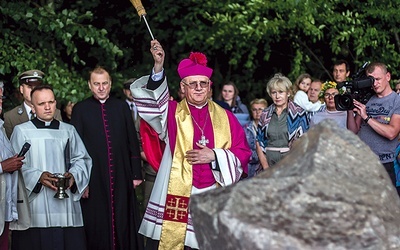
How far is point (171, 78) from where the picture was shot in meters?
15.1

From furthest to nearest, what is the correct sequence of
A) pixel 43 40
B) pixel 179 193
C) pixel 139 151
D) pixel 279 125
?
pixel 43 40, pixel 139 151, pixel 279 125, pixel 179 193

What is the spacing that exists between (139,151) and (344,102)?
2.24 m

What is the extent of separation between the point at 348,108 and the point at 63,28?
4.71m

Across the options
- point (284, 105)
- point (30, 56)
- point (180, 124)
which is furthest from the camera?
point (30, 56)

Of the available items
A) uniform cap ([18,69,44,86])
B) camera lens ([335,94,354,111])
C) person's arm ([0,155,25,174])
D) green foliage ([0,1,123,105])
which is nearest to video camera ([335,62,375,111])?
camera lens ([335,94,354,111])

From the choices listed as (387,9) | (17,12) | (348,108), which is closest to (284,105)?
(348,108)

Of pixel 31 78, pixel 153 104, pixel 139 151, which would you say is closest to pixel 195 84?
pixel 153 104

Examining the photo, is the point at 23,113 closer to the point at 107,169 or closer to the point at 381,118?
the point at 107,169

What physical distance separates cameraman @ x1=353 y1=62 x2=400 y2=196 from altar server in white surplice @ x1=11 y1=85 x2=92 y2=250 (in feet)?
8.34

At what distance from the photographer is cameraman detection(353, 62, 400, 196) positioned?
28.2 ft

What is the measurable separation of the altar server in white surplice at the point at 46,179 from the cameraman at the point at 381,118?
2541 millimetres

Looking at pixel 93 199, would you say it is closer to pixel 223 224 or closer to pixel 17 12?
pixel 17 12

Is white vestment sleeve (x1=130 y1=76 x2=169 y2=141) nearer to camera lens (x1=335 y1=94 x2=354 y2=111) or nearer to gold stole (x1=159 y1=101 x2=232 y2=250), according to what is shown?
gold stole (x1=159 y1=101 x2=232 y2=250)

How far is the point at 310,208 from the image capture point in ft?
13.5
